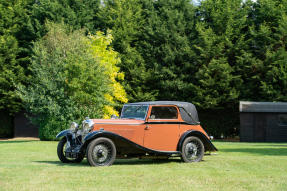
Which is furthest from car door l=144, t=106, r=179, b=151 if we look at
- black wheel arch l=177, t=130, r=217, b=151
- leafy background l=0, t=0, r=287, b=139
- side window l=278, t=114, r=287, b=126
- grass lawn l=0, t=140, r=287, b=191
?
side window l=278, t=114, r=287, b=126

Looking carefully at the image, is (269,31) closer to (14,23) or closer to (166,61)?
(166,61)

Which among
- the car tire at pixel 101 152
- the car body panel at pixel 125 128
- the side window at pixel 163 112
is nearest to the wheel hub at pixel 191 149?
the side window at pixel 163 112

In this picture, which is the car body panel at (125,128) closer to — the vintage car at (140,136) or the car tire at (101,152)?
the vintage car at (140,136)

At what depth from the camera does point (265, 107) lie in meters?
31.4

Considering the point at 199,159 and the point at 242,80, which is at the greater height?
the point at 242,80

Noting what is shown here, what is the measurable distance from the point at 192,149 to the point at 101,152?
114 inches

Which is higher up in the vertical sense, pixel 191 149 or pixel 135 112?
pixel 135 112

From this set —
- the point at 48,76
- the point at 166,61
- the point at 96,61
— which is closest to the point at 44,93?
the point at 48,76

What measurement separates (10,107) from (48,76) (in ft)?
45.6

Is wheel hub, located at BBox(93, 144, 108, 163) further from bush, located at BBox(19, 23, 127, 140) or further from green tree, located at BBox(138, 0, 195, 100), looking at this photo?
green tree, located at BBox(138, 0, 195, 100)

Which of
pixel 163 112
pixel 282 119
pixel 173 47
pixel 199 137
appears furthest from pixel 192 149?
pixel 173 47

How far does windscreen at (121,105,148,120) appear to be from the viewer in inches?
487

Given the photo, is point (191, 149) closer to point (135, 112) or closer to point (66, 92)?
point (135, 112)

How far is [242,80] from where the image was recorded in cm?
3622
